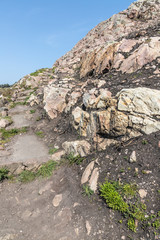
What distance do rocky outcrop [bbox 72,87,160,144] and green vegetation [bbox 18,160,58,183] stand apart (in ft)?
10.9

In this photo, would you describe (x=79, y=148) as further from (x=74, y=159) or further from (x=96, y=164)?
(x=96, y=164)

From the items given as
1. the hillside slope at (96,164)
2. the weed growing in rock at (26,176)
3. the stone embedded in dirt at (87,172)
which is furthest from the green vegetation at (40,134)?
the stone embedded in dirt at (87,172)

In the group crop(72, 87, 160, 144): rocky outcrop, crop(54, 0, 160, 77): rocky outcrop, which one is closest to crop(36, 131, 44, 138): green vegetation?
Result: crop(72, 87, 160, 144): rocky outcrop

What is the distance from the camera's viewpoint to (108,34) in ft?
86.8

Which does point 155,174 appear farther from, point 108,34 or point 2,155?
point 108,34

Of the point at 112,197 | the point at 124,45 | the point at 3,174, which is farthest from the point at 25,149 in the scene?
the point at 124,45

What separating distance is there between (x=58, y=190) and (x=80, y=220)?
222 cm

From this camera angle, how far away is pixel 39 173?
29.7ft

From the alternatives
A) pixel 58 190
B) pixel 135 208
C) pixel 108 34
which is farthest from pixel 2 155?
pixel 108 34

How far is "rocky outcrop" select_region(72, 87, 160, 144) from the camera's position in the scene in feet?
25.1

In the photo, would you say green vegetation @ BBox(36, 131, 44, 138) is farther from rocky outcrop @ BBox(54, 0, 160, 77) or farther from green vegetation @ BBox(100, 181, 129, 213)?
rocky outcrop @ BBox(54, 0, 160, 77)

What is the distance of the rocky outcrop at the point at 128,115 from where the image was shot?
25.1 ft

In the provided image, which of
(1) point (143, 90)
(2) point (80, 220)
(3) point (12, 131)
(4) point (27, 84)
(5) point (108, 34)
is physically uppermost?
(5) point (108, 34)

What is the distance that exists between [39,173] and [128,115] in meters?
Result: 6.63
